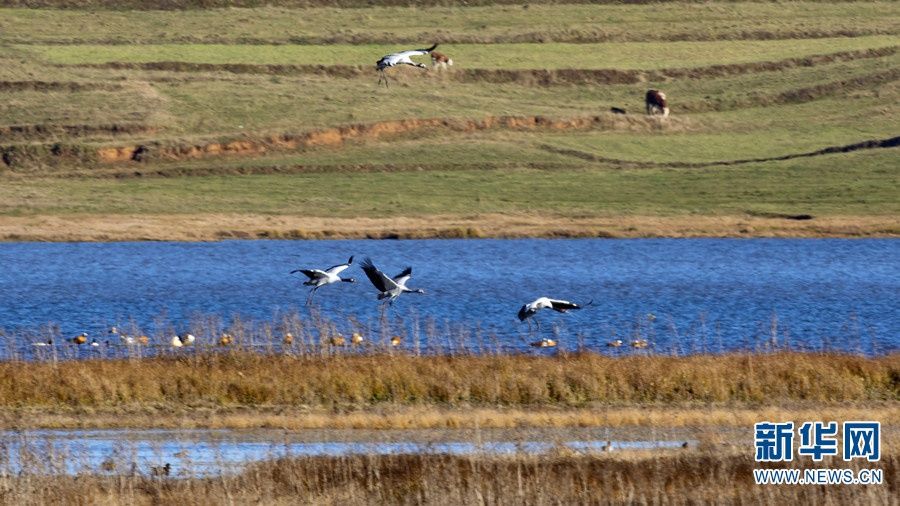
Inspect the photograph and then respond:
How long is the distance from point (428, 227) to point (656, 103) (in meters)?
26.6

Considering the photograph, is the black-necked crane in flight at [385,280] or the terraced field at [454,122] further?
the terraced field at [454,122]

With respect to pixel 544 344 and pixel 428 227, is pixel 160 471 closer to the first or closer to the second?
pixel 544 344

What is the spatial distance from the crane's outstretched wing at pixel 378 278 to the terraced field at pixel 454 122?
30.4 m

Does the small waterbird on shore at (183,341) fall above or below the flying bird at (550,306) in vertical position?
below

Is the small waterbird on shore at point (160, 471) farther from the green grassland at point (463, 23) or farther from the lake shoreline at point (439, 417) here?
the green grassland at point (463, 23)

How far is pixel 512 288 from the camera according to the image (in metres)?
40.7

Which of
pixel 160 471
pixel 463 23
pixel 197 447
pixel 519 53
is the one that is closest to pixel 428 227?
pixel 197 447

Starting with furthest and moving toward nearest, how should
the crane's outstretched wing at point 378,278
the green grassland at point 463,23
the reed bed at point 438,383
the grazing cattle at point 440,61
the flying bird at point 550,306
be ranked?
the green grassland at point 463,23, the grazing cattle at point 440,61, the flying bird at point 550,306, the crane's outstretched wing at point 378,278, the reed bed at point 438,383

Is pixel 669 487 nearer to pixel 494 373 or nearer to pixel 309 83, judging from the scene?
pixel 494 373

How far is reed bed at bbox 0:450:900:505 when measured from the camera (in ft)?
43.4

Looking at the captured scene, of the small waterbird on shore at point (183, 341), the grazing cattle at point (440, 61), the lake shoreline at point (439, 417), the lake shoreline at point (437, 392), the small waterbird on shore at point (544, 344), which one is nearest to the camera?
the lake shoreline at point (439, 417)

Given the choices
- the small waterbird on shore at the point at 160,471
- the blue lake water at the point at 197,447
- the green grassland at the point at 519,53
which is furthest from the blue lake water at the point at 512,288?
the green grassland at the point at 519,53

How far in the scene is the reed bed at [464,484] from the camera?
1322 centimetres

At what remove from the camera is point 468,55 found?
87625 millimetres
